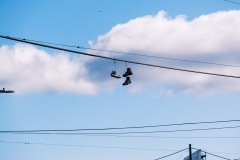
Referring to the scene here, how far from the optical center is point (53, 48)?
9250 millimetres

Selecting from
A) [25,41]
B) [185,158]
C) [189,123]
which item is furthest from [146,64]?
[185,158]

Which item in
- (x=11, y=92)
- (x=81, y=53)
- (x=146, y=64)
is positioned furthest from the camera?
(x=11, y=92)

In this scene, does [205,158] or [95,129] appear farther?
[205,158]

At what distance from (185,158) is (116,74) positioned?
133 ft

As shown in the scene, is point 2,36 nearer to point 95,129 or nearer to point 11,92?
point 11,92

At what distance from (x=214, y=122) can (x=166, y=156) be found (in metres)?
16.0

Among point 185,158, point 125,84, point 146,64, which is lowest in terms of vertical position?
point 146,64

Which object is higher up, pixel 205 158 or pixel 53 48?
pixel 205 158

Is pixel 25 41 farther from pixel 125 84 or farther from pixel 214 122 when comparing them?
pixel 214 122

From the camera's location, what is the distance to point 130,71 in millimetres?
14250

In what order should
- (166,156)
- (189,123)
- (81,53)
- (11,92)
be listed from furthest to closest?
(166,156) < (189,123) < (11,92) < (81,53)

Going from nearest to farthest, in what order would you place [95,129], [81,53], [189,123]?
[81,53], [189,123], [95,129]

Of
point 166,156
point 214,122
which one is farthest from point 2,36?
point 166,156

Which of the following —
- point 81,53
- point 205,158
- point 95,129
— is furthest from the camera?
point 205,158
